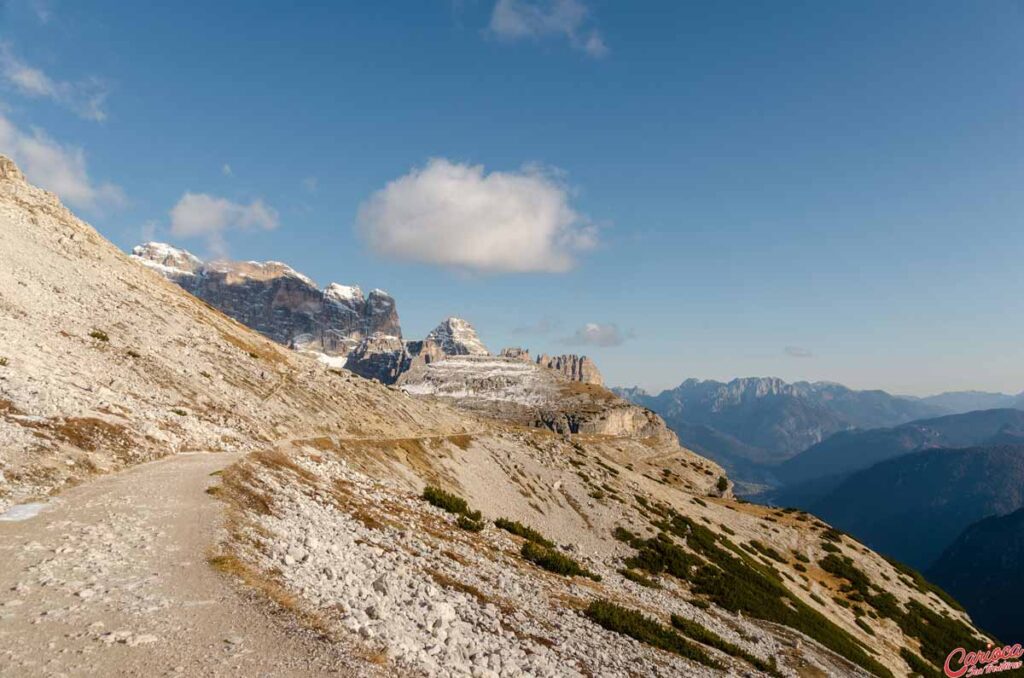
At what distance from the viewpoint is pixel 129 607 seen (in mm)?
11594

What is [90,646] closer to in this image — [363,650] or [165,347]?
[363,650]

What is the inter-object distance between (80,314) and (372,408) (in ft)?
103

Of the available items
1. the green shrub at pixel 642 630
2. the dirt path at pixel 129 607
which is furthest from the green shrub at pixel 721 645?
the dirt path at pixel 129 607

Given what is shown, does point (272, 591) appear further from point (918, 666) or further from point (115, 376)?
point (918, 666)

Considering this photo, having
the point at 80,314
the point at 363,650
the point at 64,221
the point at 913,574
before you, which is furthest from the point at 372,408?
the point at 913,574

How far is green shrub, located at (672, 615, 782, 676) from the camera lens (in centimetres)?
2628

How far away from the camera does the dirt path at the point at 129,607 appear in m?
9.82

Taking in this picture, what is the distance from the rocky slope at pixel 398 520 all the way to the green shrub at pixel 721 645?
148mm

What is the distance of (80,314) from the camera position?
42188mm

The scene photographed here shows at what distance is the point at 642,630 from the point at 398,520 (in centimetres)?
1257

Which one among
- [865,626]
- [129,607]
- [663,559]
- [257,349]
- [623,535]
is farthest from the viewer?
[257,349]

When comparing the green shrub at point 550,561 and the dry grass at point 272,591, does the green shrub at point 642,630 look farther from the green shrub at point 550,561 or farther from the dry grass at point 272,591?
the dry grass at point 272,591

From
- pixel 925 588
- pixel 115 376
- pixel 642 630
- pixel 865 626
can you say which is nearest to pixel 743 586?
pixel 865 626

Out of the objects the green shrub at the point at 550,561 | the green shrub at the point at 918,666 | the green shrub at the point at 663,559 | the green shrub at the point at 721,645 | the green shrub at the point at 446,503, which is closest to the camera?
the green shrub at the point at 721,645
